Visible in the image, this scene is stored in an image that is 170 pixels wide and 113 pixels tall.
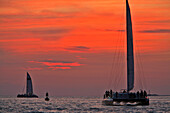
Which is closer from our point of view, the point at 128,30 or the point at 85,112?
the point at 85,112

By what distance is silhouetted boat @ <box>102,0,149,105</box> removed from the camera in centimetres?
8538

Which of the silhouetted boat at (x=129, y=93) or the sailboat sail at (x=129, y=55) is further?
the sailboat sail at (x=129, y=55)

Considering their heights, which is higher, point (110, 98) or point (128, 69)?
point (128, 69)

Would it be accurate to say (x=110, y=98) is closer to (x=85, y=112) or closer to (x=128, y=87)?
(x=128, y=87)

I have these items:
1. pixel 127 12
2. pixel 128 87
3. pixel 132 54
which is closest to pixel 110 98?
pixel 128 87

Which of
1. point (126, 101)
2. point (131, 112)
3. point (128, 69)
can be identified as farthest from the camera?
point (128, 69)

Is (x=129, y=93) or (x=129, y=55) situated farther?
(x=129, y=55)

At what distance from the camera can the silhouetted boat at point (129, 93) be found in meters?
85.4

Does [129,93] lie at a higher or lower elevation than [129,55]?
lower

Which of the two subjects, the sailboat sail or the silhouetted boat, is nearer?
the silhouetted boat

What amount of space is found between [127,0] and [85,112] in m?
30.0

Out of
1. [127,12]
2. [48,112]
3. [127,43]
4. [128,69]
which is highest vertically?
[127,12]

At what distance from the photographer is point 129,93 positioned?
85500 millimetres

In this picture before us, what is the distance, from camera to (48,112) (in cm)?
8144
